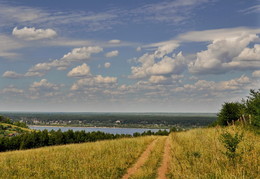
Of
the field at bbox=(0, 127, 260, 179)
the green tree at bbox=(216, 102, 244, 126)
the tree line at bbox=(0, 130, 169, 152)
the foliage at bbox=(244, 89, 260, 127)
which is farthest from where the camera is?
the tree line at bbox=(0, 130, 169, 152)

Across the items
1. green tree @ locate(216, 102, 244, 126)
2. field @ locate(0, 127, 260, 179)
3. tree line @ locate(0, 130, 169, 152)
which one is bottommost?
tree line @ locate(0, 130, 169, 152)

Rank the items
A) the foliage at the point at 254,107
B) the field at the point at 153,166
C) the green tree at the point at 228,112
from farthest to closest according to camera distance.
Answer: the green tree at the point at 228,112 < the foliage at the point at 254,107 < the field at the point at 153,166

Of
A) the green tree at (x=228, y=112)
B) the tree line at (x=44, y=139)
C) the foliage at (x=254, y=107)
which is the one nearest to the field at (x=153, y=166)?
the foliage at (x=254, y=107)

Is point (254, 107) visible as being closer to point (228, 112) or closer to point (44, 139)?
point (228, 112)

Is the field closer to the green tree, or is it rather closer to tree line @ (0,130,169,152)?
the green tree

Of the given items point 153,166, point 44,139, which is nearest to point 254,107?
point 153,166

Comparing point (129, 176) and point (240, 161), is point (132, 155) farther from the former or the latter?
point (240, 161)

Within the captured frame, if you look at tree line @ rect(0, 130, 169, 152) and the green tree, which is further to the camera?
tree line @ rect(0, 130, 169, 152)

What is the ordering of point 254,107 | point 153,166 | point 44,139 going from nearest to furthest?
point 153,166 → point 254,107 → point 44,139

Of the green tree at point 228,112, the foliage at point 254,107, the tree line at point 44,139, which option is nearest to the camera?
the foliage at point 254,107

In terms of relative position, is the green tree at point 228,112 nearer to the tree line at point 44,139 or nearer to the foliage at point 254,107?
the foliage at point 254,107

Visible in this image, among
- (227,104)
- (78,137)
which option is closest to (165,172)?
(227,104)

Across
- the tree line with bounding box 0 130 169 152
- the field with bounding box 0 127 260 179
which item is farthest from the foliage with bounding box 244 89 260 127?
the tree line with bounding box 0 130 169 152

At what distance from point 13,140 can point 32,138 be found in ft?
21.1
